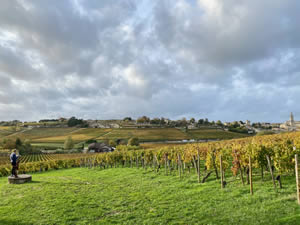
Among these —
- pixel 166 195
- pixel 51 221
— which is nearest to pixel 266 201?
pixel 166 195

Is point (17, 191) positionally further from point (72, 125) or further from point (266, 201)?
point (72, 125)

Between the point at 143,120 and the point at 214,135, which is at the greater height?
the point at 143,120

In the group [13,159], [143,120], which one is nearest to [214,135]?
[143,120]

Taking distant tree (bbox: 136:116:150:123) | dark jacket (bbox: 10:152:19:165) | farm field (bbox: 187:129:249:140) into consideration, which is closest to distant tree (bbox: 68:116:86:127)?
distant tree (bbox: 136:116:150:123)

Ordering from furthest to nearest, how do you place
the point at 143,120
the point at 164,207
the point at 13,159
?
1. the point at 143,120
2. the point at 13,159
3. the point at 164,207

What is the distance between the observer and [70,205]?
9.67 m

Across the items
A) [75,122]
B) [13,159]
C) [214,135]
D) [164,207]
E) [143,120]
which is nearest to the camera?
[164,207]

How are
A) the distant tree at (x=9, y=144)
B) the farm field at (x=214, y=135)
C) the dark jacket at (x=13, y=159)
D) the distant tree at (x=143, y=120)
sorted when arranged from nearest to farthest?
the dark jacket at (x=13, y=159)
the distant tree at (x=9, y=144)
the farm field at (x=214, y=135)
the distant tree at (x=143, y=120)

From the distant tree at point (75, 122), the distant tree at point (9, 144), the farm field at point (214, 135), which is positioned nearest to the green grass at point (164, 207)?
the distant tree at point (9, 144)

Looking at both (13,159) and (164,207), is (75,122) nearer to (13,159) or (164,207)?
(13,159)

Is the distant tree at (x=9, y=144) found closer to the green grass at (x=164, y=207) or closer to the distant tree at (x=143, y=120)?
the green grass at (x=164, y=207)

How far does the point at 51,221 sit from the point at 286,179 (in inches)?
445

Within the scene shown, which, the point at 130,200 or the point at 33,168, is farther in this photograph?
the point at 33,168

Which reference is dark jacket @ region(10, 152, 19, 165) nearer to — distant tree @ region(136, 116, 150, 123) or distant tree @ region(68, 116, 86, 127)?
distant tree @ region(68, 116, 86, 127)
